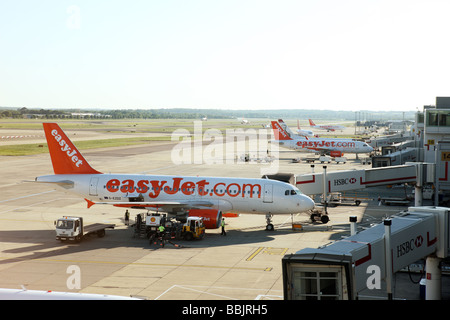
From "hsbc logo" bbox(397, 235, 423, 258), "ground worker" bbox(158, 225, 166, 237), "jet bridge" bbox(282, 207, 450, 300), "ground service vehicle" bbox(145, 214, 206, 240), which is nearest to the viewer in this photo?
"jet bridge" bbox(282, 207, 450, 300)

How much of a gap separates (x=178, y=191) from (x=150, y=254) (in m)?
9.86

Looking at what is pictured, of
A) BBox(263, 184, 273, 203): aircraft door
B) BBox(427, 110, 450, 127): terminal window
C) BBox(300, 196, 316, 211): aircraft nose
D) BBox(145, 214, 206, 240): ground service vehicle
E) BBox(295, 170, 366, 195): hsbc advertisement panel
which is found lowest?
BBox(145, 214, 206, 240): ground service vehicle

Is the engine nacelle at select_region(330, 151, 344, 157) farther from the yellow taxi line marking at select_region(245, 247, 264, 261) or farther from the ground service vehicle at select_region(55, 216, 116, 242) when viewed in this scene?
the ground service vehicle at select_region(55, 216, 116, 242)

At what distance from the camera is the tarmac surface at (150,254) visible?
29391 millimetres

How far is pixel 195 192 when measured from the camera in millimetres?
45688

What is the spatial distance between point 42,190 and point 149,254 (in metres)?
36.0

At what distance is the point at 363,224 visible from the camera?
47.5 meters

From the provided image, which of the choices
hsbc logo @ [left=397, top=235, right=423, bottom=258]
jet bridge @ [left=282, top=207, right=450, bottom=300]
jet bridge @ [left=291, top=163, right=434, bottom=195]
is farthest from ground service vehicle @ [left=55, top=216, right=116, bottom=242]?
hsbc logo @ [left=397, top=235, right=423, bottom=258]

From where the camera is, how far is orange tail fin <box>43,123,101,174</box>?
47.2m

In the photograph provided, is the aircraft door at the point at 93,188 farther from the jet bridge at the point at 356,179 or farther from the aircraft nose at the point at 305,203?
the aircraft nose at the point at 305,203

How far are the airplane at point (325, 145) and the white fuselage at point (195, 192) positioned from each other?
7141 cm
